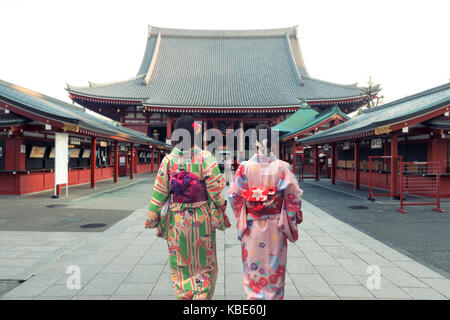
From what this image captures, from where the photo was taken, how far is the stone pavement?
3.26 meters

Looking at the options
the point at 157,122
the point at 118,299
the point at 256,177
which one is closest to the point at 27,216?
the point at 118,299

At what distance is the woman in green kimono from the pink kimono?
1.01 feet

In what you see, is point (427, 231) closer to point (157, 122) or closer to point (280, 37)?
point (157, 122)

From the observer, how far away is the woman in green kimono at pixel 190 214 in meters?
2.67

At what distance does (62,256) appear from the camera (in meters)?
4.47

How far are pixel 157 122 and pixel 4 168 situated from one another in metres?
15.4

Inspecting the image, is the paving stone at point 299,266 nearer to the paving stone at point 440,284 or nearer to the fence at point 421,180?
the paving stone at point 440,284

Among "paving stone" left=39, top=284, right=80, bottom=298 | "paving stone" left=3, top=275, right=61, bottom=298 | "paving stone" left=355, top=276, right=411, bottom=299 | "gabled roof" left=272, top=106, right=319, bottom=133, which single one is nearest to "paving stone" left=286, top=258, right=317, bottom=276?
"paving stone" left=355, top=276, right=411, bottom=299

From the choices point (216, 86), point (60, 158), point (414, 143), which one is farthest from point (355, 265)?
point (216, 86)

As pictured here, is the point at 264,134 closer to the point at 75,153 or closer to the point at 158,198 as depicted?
the point at 158,198

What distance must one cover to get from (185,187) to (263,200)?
0.75 meters

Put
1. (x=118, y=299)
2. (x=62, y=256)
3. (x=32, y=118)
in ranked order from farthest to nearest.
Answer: (x=32, y=118) → (x=62, y=256) → (x=118, y=299)

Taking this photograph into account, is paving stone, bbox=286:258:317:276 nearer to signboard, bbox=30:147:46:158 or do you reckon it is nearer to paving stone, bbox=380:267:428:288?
paving stone, bbox=380:267:428:288

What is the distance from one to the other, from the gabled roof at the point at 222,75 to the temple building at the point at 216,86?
0.08 meters
